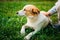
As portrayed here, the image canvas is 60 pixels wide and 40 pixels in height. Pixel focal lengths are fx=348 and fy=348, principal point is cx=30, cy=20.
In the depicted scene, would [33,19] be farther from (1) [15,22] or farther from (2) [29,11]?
(1) [15,22]

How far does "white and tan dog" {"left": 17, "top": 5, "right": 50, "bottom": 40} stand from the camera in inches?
103

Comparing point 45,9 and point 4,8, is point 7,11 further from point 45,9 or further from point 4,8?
point 45,9

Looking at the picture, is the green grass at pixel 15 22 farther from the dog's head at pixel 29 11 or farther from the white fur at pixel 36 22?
the dog's head at pixel 29 11

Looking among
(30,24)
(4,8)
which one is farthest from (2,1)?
(30,24)

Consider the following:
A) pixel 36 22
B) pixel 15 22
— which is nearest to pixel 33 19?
pixel 36 22

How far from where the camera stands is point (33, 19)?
8.71ft

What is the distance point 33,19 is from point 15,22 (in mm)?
201

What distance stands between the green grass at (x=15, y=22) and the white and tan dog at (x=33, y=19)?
0.11 ft

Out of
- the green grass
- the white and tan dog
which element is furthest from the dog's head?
the green grass

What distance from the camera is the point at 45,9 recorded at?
2.82 m

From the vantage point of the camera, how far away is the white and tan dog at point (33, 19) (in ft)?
8.57

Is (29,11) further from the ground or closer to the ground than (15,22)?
further from the ground

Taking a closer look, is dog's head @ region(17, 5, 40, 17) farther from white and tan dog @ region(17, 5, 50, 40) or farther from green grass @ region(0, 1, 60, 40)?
green grass @ region(0, 1, 60, 40)

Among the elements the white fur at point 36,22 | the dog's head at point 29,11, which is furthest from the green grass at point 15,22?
the dog's head at point 29,11
